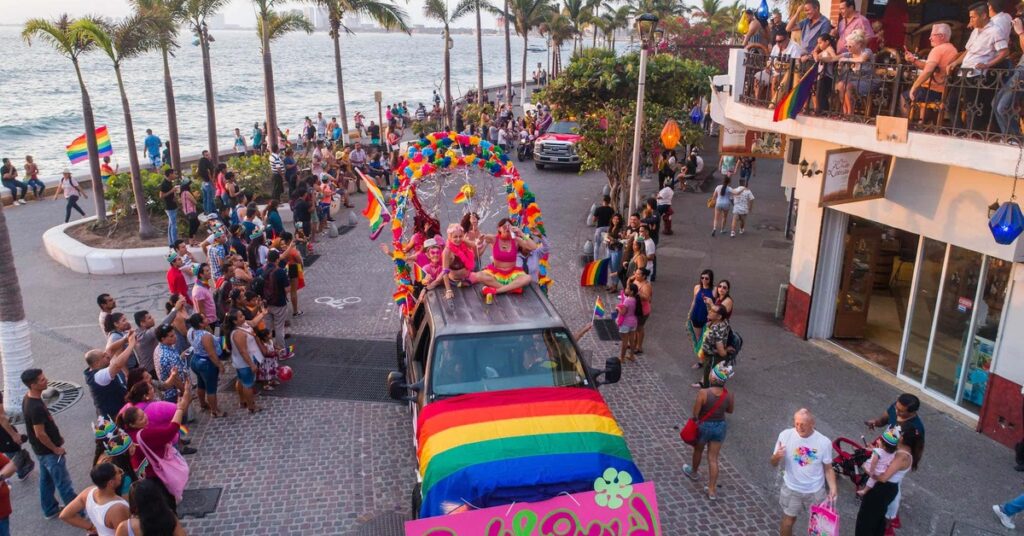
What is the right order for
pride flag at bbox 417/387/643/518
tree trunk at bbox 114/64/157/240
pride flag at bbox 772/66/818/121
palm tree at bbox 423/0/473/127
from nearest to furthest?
pride flag at bbox 417/387/643/518 < pride flag at bbox 772/66/818/121 < tree trunk at bbox 114/64/157/240 < palm tree at bbox 423/0/473/127

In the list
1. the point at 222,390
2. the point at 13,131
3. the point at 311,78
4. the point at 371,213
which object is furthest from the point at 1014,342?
the point at 311,78

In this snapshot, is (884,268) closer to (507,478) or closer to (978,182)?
(978,182)

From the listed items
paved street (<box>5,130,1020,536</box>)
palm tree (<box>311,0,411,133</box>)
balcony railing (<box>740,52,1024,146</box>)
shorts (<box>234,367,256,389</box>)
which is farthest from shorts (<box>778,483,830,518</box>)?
palm tree (<box>311,0,411,133</box>)

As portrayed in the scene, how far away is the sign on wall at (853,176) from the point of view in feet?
31.9

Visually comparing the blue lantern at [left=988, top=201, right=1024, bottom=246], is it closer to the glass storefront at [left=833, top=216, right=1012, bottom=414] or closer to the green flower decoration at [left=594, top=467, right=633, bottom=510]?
the glass storefront at [left=833, top=216, right=1012, bottom=414]

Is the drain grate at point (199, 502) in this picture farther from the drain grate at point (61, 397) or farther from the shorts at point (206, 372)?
the drain grate at point (61, 397)

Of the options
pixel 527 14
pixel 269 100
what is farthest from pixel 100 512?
pixel 527 14

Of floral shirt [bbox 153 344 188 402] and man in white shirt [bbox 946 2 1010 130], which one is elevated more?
man in white shirt [bbox 946 2 1010 130]

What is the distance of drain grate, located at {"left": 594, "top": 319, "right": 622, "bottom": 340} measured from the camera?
477 inches

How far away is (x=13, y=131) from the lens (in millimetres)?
52625

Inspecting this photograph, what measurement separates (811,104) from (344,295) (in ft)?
29.2

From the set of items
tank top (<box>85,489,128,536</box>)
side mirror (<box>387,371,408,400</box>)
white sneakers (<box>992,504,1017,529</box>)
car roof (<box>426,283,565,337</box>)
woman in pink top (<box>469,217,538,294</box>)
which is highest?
woman in pink top (<box>469,217,538,294</box>)

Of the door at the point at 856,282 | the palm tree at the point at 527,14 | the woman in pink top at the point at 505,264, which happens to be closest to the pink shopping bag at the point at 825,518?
the woman in pink top at the point at 505,264

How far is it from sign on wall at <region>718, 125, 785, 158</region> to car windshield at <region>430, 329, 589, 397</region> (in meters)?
7.70
